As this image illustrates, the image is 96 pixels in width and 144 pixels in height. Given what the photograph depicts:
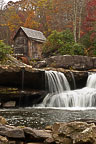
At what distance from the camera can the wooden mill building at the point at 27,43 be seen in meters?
32.4

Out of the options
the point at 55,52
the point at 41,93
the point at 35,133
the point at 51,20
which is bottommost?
the point at 41,93

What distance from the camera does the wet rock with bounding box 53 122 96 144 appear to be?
5.11m

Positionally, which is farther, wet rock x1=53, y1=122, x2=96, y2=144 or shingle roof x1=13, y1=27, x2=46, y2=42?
shingle roof x1=13, y1=27, x2=46, y2=42

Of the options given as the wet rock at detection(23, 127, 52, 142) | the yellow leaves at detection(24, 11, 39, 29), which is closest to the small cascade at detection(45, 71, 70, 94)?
the wet rock at detection(23, 127, 52, 142)

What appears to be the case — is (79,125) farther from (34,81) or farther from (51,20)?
(51,20)

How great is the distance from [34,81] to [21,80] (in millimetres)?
1126

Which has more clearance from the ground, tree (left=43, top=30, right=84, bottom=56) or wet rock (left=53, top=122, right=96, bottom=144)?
tree (left=43, top=30, right=84, bottom=56)

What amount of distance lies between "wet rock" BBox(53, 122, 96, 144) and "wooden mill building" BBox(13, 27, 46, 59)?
26.8m

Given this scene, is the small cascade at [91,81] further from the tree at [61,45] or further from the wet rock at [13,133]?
the wet rock at [13,133]

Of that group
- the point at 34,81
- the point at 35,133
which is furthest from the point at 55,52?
the point at 35,133

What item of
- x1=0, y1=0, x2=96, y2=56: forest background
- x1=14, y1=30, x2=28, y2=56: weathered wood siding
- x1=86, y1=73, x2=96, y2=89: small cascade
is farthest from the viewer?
x1=14, y1=30, x2=28, y2=56: weathered wood siding

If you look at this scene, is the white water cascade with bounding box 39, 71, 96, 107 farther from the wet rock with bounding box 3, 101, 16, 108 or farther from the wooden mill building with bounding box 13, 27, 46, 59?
the wooden mill building with bounding box 13, 27, 46, 59

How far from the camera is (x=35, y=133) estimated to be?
5750 millimetres

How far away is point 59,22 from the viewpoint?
40188 millimetres
